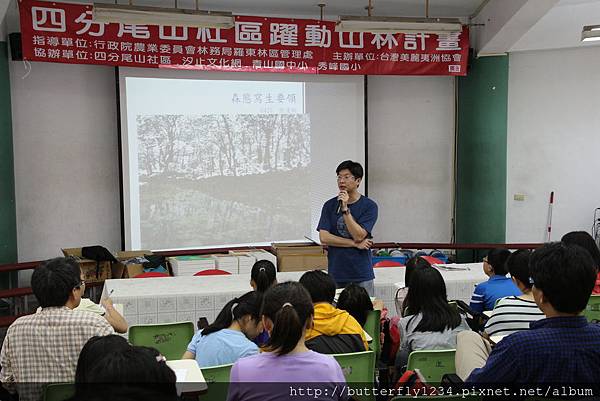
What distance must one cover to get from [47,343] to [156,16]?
3.97 m

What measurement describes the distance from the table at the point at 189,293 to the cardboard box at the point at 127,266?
5.26ft

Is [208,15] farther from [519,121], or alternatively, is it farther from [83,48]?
[519,121]

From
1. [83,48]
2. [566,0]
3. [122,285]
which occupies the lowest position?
[122,285]

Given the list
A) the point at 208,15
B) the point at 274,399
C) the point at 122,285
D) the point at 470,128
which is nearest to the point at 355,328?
the point at 274,399

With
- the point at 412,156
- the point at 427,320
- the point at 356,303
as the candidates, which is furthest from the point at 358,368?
the point at 412,156

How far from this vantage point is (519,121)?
8.02 meters

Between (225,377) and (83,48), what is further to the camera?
(83,48)

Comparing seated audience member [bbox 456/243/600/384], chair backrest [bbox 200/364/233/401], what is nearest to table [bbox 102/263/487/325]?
chair backrest [bbox 200/364/233/401]

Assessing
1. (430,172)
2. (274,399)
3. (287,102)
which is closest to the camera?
(274,399)

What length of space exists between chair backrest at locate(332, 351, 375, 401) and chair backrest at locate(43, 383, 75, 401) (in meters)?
1.01

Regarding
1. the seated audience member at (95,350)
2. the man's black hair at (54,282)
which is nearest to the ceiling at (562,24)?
the man's black hair at (54,282)

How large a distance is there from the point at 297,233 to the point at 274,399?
5809 mm

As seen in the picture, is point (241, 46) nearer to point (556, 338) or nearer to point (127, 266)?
point (127, 266)

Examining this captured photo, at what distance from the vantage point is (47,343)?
2438 mm
